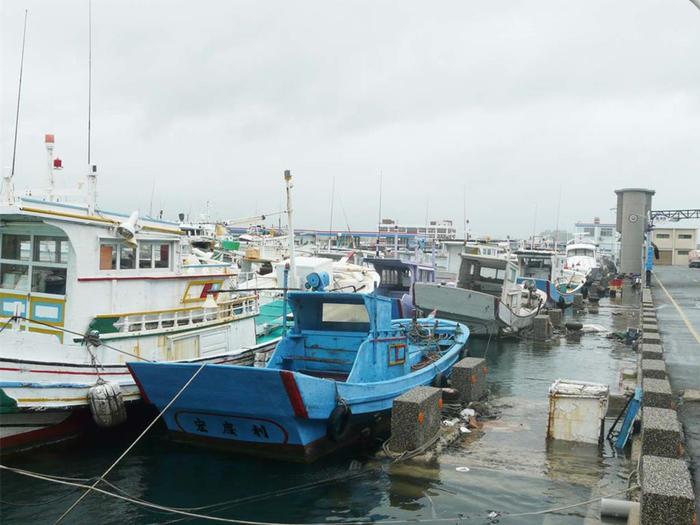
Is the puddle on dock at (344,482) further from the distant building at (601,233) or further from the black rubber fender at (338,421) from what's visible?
the distant building at (601,233)

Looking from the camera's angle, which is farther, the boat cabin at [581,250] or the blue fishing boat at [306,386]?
the boat cabin at [581,250]

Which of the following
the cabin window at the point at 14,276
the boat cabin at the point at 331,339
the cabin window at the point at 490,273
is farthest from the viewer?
the cabin window at the point at 490,273

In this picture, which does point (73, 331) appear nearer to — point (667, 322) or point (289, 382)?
point (289, 382)

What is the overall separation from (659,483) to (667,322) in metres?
18.0

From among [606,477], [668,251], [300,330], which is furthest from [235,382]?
[668,251]

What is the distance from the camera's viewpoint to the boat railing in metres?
12.8

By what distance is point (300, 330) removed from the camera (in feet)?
43.6

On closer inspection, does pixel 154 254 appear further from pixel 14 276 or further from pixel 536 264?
pixel 536 264

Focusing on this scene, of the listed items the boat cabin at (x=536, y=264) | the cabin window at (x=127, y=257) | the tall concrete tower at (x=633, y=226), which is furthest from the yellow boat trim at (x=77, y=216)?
the tall concrete tower at (x=633, y=226)

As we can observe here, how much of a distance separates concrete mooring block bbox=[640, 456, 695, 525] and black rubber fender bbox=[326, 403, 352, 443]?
5.31 metres

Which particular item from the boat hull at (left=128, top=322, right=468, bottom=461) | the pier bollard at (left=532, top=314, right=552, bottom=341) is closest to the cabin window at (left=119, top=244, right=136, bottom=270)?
the boat hull at (left=128, top=322, right=468, bottom=461)

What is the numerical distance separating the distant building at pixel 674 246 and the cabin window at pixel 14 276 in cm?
7342

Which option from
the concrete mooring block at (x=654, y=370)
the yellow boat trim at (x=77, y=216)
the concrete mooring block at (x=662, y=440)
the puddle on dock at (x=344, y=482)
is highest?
the yellow boat trim at (x=77, y=216)

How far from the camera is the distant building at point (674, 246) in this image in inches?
2867
